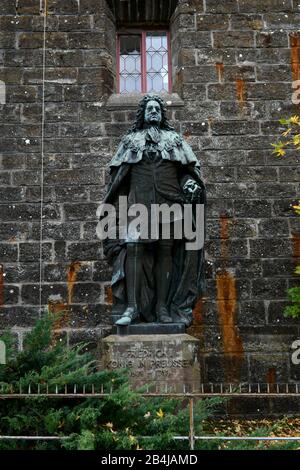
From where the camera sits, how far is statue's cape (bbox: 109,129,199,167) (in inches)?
278

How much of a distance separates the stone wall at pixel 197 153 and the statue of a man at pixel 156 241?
1970 millimetres

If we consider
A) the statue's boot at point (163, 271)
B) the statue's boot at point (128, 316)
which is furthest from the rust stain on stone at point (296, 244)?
the statue's boot at point (128, 316)

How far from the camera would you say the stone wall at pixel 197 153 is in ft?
29.4

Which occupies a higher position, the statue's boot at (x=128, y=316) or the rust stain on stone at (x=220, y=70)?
the rust stain on stone at (x=220, y=70)

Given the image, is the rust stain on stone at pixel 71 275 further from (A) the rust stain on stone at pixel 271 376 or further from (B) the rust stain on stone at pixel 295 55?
(B) the rust stain on stone at pixel 295 55

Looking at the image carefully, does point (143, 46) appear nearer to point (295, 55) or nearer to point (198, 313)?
point (295, 55)

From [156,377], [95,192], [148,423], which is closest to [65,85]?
[95,192]

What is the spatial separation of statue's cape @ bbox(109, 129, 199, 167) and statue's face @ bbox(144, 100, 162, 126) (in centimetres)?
12

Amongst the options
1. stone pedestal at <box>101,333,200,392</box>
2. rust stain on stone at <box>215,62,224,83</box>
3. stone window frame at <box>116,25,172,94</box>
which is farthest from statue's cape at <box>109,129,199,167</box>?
stone window frame at <box>116,25,172,94</box>

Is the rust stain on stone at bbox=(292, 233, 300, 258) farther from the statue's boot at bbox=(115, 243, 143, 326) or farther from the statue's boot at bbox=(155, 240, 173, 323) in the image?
the statue's boot at bbox=(115, 243, 143, 326)

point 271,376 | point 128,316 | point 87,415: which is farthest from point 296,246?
point 87,415

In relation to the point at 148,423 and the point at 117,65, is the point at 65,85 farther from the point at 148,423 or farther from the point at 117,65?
the point at 148,423

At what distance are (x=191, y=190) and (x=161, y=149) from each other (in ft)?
1.73

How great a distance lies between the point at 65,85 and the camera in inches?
382
